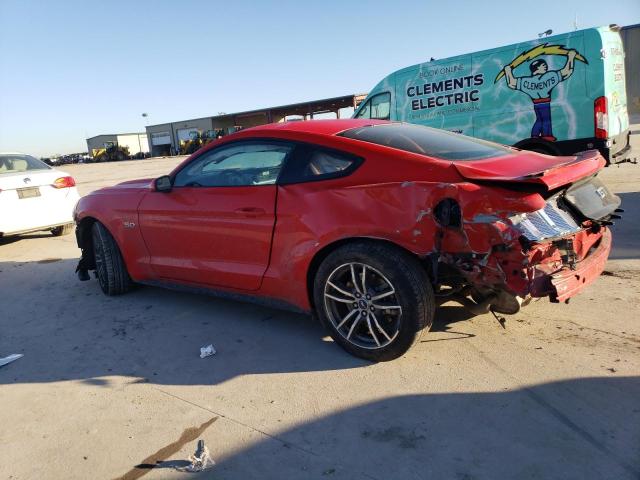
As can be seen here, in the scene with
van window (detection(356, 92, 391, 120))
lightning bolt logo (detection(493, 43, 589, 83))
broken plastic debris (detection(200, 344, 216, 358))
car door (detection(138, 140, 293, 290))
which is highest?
lightning bolt logo (detection(493, 43, 589, 83))

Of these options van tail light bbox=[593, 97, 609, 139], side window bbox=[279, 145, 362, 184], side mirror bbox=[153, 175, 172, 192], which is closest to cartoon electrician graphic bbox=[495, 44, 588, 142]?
van tail light bbox=[593, 97, 609, 139]

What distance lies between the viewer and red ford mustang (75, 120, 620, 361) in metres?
2.80

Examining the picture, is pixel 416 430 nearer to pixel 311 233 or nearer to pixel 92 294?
pixel 311 233

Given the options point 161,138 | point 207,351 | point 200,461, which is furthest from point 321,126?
point 161,138

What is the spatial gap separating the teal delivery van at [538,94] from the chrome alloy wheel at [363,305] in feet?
21.7

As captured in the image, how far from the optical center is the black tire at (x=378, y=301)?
302 centimetres

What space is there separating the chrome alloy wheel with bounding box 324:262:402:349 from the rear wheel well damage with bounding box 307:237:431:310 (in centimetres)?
15

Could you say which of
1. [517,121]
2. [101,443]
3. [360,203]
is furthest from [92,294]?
[517,121]

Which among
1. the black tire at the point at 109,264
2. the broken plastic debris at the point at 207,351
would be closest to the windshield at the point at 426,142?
the broken plastic debris at the point at 207,351

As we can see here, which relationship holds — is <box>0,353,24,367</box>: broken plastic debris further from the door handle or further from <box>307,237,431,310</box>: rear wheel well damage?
<box>307,237,431,310</box>: rear wheel well damage

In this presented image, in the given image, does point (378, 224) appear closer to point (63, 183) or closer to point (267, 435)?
point (267, 435)

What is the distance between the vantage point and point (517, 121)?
8.90 metres

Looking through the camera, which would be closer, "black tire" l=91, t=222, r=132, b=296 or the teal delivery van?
"black tire" l=91, t=222, r=132, b=296

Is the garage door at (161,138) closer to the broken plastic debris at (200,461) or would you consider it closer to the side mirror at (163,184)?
the side mirror at (163,184)
